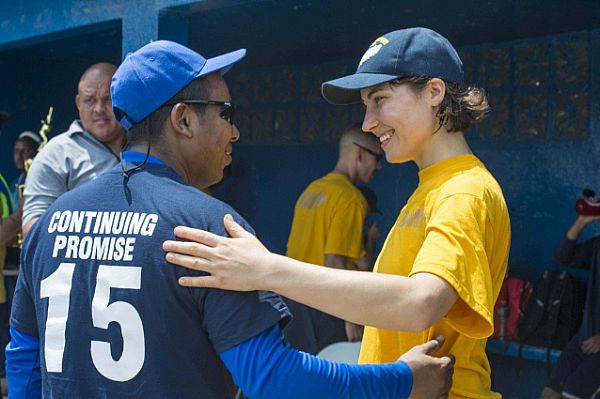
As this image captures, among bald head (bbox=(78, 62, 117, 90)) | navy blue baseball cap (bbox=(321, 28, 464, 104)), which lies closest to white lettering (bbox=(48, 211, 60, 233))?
navy blue baseball cap (bbox=(321, 28, 464, 104))

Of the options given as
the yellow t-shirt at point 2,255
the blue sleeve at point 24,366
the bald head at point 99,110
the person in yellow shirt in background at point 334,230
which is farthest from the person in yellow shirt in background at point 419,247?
the yellow t-shirt at point 2,255

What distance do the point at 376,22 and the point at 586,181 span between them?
1.80 meters

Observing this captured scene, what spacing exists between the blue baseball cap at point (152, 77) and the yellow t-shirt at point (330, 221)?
3188 millimetres

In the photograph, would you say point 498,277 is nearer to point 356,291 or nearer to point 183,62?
point 356,291

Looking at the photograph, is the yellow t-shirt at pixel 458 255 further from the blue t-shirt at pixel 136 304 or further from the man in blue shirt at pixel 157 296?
the blue t-shirt at pixel 136 304

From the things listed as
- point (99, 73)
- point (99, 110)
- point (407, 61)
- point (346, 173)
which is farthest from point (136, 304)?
point (346, 173)

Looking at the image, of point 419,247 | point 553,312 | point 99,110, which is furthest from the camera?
point 553,312

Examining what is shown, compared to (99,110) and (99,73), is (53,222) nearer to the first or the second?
(99,110)

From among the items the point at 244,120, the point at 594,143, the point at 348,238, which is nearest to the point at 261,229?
the point at 244,120

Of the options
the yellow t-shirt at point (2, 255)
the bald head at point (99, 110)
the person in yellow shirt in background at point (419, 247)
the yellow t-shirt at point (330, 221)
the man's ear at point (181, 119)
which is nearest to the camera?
the person in yellow shirt in background at point (419, 247)

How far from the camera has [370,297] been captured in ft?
6.21

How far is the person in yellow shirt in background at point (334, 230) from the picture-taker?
498cm

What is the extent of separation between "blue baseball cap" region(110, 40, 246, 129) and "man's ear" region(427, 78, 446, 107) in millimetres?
554

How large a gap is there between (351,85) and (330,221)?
3.01 metres
